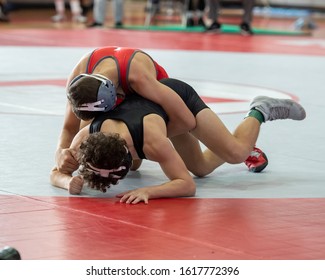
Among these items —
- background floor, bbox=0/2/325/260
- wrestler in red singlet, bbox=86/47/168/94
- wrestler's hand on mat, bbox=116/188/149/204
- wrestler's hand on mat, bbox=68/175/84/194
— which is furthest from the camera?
wrestler in red singlet, bbox=86/47/168/94

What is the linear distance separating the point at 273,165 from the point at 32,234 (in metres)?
2.10

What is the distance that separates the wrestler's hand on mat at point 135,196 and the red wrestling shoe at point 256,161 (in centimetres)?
106

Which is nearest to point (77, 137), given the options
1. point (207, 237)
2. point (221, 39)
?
point (207, 237)

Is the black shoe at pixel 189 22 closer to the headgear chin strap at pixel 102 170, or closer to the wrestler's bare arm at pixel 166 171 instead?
the wrestler's bare arm at pixel 166 171

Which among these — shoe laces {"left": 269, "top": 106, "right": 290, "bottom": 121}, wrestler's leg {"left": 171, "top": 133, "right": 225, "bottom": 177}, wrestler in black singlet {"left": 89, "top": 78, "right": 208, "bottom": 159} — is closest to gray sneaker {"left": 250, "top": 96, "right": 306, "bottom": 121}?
shoe laces {"left": 269, "top": 106, "right": 290, "bottom": 121}

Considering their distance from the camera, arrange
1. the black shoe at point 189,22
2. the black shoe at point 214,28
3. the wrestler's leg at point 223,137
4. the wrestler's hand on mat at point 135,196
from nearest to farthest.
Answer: the wrestler's hand on mat at point 135,196 → the wrestler's leg at point 223,137 → the black shoe at point 214,28 → the black shoe at point 189,22

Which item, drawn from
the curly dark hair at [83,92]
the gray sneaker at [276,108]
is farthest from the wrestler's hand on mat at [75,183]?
the gray sneaker at [276,108]

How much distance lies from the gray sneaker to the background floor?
309mm

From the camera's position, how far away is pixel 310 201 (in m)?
4.74

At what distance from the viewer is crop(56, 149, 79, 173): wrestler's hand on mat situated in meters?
4.84

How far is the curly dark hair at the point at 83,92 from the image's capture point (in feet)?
15.0

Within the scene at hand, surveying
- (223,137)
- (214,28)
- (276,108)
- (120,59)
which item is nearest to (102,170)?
(120,59)

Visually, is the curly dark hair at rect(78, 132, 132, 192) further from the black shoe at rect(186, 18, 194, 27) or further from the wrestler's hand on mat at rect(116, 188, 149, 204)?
the black shoe at rect(186, 18, 194, 27)
